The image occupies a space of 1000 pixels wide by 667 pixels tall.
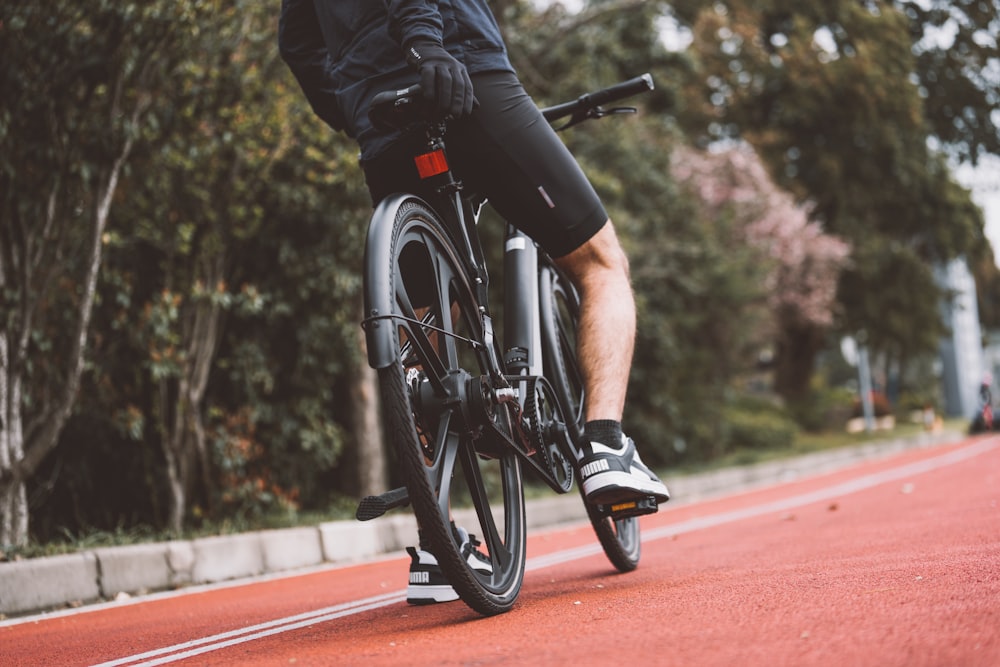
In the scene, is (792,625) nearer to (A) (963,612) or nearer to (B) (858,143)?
(A) (963,612)

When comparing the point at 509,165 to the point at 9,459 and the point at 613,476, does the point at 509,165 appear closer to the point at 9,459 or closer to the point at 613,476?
the point at 613,476

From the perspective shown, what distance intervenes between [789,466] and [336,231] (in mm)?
9687

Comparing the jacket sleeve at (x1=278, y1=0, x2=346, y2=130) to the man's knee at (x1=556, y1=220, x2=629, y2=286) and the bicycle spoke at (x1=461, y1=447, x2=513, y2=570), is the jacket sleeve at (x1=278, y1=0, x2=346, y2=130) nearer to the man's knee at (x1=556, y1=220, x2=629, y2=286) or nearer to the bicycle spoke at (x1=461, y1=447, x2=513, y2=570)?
the man's knee at (x1=556, y1=220, x2=629, y2=286)

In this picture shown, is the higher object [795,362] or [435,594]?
[795,362]

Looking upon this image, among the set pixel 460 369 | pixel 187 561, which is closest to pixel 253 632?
pixel 460 369

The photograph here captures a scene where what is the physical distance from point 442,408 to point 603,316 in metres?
0.79

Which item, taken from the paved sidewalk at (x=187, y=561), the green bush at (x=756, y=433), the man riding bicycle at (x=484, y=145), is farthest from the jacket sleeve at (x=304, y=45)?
the green bush at (x=756, y=433)

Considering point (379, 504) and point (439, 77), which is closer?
point (379, 504)

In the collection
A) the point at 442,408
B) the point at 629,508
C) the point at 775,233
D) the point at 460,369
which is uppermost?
the point at 775,233

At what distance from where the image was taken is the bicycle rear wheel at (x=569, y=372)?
12.9 feet

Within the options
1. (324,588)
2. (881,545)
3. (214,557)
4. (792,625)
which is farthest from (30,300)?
(792,625)

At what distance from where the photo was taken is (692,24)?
17969 millimetres

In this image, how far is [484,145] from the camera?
11.1 ft

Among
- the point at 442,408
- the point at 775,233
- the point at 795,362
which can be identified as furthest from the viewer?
the point at 795,362
